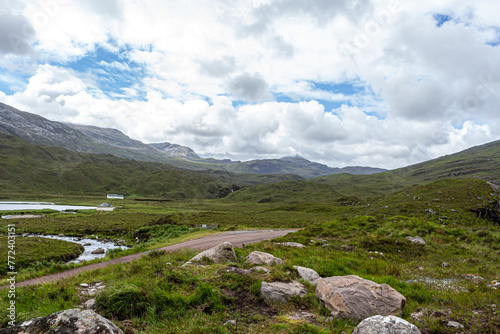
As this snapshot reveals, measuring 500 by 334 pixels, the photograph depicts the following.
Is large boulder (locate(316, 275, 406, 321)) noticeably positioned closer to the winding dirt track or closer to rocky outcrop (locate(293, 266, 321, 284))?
rocky outcrop (locate(293, 266, 321, 284))

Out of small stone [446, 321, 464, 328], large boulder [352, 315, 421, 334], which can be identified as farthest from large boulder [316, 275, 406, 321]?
large boulder [352, 315, 421, 334]

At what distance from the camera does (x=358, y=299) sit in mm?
7762

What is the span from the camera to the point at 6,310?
6680mm

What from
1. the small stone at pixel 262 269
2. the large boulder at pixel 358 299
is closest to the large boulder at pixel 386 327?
the large boulder at pixel 358 299

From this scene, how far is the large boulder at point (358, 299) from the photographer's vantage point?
24.6ft

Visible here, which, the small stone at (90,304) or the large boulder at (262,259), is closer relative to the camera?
the small stone at (90,304)

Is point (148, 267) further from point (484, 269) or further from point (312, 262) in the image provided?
point (484, 269)

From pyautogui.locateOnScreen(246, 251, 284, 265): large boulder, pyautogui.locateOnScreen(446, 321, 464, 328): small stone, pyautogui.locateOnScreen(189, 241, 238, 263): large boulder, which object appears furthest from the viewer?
pyautogui.locateOnScreen(189, 241, 238, 263): large boulder

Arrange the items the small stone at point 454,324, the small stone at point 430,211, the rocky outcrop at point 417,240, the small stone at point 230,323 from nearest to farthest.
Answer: the small stone at point 454,324 → the small stone at point 230,323 → the rocky outcrop at point 417,240 → the small stone at point 430,211

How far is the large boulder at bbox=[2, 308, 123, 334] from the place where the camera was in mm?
5027

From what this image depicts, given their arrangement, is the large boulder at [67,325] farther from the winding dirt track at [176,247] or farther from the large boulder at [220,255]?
the large boulder at [220,255]

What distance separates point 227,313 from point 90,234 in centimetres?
5389

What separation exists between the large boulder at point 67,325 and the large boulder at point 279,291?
486 cm

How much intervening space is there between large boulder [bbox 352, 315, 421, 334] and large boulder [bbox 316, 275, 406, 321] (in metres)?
1.58
